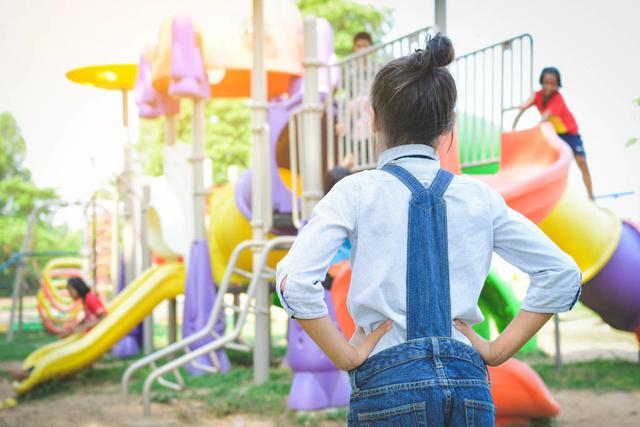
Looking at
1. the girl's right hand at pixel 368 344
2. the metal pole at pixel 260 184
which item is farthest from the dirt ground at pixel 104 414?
the girl's right hand at pixel 368 344

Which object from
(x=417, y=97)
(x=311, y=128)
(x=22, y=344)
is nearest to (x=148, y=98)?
(x=311, y=128)

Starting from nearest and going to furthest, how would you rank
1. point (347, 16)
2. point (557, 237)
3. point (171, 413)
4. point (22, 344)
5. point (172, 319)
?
point (557, 237) < point (171, 413) < point (172, 319) < point (22, 344) < point (347, 16)

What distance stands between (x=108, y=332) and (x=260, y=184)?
2534 mm

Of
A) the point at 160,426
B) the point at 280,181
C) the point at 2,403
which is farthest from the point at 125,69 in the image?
the point at 160,426

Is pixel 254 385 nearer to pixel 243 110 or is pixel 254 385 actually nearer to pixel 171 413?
pixel 171 413

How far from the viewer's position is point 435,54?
163 cm

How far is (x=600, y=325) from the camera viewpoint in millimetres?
12969

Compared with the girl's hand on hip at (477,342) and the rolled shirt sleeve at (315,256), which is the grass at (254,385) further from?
the rolled shirt sleeve at (315,256)

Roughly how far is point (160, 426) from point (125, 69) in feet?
22.1

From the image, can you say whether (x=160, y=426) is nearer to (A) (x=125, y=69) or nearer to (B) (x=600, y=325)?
(A) (x=125, y=69)

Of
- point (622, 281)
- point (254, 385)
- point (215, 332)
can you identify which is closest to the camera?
point (622, 281)

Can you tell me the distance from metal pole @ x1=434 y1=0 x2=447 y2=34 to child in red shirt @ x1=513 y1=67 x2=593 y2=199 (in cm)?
166

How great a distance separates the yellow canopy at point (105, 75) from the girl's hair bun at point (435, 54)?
1003 centimetres

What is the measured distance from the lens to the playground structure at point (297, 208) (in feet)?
17.3
